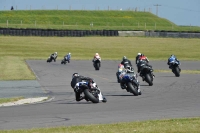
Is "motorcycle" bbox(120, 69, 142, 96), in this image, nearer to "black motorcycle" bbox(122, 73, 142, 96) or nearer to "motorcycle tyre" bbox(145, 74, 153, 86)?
"black motorcycle" bbox(122, 73, 142, 96)

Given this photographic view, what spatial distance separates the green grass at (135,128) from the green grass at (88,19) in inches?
3269

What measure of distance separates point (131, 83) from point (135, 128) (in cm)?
1021

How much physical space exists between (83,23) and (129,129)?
3611 inches

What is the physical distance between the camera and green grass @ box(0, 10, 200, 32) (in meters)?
102

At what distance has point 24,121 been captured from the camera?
15.7 meters

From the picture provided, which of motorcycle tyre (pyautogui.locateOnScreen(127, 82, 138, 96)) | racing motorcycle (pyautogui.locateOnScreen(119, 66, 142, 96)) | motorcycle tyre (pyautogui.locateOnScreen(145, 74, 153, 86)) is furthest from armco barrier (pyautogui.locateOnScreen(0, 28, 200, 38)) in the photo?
motorcycle tyre (pyautogui.locateOnScreen(127, 82, 138, 96))

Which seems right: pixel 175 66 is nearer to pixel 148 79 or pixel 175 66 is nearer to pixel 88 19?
pixel 148 79

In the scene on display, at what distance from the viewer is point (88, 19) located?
4318 inches

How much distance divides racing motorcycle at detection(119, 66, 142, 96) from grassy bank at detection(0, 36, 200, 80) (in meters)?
40.3

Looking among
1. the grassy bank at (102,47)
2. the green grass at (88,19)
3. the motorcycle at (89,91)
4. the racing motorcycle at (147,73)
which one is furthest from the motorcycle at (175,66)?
the green grass at (88,19)

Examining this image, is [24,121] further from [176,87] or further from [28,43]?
[28,43]

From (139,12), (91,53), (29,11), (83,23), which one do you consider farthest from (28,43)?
(139,12)

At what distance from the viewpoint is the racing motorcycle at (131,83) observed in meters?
23.6

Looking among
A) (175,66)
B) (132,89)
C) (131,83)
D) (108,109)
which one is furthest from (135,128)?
(175,66)
